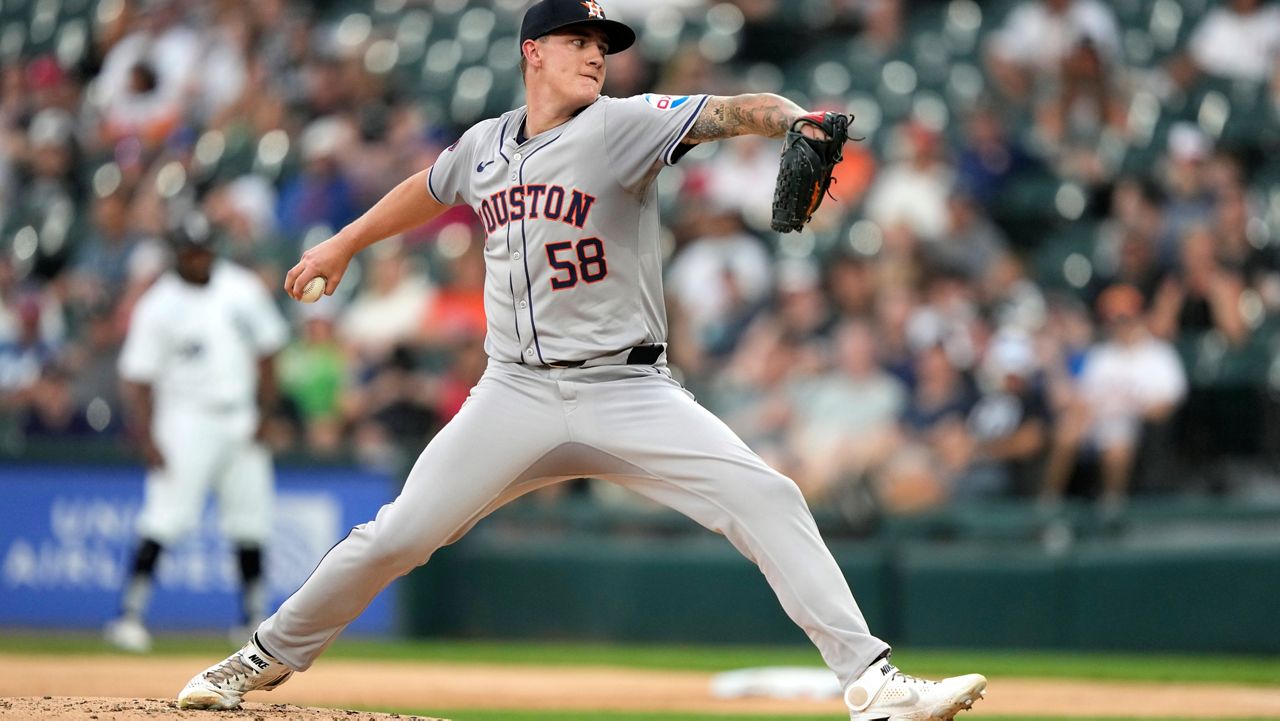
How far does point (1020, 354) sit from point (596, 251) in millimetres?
5804

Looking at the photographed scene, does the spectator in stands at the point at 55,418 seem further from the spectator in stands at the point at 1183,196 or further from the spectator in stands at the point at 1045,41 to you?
the spectator in stands at the point at 1183,196

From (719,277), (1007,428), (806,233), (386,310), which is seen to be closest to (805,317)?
(719,277)

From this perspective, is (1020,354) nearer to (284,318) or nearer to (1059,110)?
(1059,110)

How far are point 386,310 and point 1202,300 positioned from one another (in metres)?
5.36

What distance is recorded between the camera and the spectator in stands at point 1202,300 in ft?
32.6

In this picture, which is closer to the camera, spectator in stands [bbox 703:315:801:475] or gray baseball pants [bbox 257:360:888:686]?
gray baseball pants [bbox 257:360:888:686]

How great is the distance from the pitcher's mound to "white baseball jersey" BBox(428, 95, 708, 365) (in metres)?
1.21

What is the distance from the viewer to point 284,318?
12.4m

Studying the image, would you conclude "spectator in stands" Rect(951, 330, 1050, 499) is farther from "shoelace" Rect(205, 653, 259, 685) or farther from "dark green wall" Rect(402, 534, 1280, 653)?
"shoelace" Rect(205, 653, 259, 685)

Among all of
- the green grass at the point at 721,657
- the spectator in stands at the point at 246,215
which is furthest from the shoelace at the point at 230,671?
the spectator in stands at the point at 246,215

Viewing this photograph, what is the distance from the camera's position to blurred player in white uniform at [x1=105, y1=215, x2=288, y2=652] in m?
9.52

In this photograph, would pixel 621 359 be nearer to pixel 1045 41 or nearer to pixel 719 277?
pixel 719 277

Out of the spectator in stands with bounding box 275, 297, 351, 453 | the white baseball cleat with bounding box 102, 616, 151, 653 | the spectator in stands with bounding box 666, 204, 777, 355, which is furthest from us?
the spectator in stands with bounding box 275, 297, 351, 453

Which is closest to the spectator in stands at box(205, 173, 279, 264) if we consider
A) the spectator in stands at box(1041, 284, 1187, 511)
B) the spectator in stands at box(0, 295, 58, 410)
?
the spectator in stands at box(0, 295, 58, 410)
